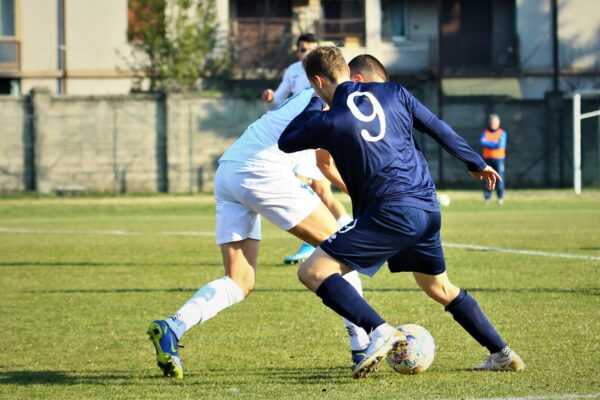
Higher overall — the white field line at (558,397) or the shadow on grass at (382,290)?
the white field line at (558,397)

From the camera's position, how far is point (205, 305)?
655 centimetres

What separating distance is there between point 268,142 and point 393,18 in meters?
35.1

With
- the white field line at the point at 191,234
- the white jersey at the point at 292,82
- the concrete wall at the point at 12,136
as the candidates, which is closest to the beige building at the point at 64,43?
the concrete wall at the point at 12,136

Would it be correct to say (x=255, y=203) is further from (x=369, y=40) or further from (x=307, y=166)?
(x=369, y=40)

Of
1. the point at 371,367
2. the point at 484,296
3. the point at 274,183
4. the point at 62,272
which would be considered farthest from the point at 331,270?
the point at 62,272

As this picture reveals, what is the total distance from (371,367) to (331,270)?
59 centimetres

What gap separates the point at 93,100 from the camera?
33062 mm

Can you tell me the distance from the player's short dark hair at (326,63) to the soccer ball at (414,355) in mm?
1489

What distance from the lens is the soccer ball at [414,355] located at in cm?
609

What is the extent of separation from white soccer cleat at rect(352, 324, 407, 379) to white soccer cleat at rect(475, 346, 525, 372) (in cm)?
79

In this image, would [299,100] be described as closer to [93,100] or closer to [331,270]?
[331,270]

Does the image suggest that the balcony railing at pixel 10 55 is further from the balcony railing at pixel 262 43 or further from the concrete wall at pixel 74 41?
the balcony railing at pixel 262 43

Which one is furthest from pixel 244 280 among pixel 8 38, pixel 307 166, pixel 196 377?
pixel 8 38

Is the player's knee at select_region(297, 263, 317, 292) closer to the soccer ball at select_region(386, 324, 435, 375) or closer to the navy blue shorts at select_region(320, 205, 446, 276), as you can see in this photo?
the navy blue shorts at select_region(320, 205, 446, 276)
